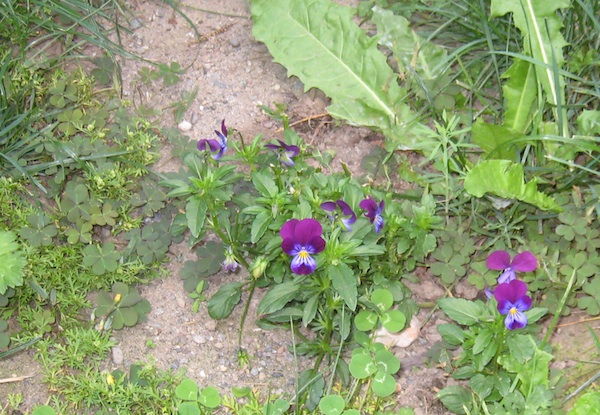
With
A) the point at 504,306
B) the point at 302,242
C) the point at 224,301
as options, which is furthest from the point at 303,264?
the point at 504,306

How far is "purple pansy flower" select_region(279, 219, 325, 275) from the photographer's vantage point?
9.48 ft

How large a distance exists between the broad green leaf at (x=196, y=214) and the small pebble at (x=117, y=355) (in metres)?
0.60

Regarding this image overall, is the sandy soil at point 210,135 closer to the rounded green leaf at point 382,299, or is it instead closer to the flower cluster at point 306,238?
the rounded green leaf at point 382,299

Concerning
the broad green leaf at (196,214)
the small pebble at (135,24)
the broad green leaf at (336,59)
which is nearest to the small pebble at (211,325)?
the broad green leaf at (196,214)

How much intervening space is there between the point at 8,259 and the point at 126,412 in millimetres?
740

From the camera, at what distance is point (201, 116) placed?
12.6 feet

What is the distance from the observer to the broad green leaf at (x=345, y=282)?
2.95 meters

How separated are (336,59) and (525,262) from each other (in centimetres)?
134

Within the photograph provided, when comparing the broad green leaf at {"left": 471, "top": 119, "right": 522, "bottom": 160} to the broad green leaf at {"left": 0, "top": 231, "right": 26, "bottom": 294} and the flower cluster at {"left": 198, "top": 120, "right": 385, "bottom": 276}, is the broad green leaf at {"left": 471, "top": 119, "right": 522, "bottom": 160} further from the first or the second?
the broad green leaf at {"left": 0, "top": 231, "right": 26, "bottom": 294}

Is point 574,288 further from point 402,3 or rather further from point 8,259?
point 8,259

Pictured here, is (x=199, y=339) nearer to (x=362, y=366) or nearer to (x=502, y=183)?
(x=362, y=366)

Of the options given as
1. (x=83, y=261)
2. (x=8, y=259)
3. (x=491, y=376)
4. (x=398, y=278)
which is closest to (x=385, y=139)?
(x=398, y=278)

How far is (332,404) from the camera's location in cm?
300

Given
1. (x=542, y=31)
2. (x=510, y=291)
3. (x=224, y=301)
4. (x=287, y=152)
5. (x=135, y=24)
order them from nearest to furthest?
(x=510, y=291), (x=224, y=301), (x=287, y=152), (x=542, y=31), (x=135, y=24)
